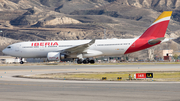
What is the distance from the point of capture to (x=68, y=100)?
15.2 metres

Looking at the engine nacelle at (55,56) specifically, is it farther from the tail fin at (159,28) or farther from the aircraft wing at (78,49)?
the tail fin at (159,28)

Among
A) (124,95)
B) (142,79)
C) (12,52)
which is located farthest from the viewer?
(12,52)

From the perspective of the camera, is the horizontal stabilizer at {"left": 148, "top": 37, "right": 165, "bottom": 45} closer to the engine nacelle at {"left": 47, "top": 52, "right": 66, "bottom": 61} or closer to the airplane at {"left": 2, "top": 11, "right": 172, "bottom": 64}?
the airplane at {"left": 2, "top": 11, "right": 172, "bottom": 64}

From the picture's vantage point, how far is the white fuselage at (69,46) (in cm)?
5241

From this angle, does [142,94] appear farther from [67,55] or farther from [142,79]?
[67,55]

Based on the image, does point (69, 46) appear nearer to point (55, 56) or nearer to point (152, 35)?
point (55, 56)

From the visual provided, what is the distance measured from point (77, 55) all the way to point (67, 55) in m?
1.79

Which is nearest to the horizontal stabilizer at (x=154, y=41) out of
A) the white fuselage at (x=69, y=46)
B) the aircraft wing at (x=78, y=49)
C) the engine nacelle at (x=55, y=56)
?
the white fuselage at (x=69, y=46)

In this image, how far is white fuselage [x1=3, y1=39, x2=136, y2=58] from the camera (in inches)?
2063

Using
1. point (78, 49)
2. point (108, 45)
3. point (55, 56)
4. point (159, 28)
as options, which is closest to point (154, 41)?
point (159, 28)

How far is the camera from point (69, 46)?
2119 inches

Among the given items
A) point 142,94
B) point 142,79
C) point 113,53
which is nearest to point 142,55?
point 113,53

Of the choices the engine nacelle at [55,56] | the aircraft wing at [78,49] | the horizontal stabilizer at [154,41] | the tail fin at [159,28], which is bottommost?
the engine nacelle at [55,56]

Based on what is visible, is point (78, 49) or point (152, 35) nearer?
point (78, 49)
